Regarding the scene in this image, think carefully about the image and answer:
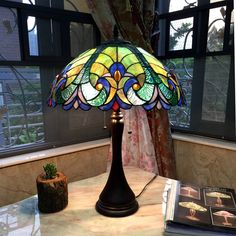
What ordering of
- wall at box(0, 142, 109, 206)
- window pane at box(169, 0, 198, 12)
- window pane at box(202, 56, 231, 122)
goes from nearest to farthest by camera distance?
wall at box(0, 142, 109, 206), window pane at box(202, 56, 231, 122), window pane at box(169, 0, 198, 12)

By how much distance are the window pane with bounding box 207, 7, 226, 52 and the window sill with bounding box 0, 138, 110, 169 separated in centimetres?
91

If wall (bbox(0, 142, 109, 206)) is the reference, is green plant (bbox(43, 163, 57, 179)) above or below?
above

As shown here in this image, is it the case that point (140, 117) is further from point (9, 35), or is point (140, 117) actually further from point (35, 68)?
point (9, 35)

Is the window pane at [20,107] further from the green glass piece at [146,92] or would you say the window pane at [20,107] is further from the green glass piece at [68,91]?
the green glass piece at [146,92]

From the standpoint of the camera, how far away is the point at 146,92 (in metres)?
0.58

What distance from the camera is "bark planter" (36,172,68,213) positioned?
74 cm

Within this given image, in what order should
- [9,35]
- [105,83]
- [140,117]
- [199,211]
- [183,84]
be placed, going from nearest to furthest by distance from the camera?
[105,83], [199,211], [9,35], [140,117], [183,84]

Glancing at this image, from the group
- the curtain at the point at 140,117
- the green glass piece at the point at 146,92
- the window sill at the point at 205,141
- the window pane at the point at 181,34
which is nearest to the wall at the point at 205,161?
the window sill at the point at 205,141

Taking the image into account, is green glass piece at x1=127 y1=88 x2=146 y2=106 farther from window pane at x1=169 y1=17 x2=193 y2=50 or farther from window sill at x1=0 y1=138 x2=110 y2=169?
window pane at x1=169 y1=17 x2=193 y2=50

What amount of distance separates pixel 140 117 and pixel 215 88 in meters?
0.53

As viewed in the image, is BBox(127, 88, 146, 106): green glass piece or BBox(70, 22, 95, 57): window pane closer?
BBox(127, 88, 146, 106): green glass piece

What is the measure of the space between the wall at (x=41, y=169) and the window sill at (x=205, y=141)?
19.8 inches

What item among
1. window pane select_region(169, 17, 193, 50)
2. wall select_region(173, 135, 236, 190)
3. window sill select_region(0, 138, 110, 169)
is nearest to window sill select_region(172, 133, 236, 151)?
wall select_region(173, 135, 236, 190)

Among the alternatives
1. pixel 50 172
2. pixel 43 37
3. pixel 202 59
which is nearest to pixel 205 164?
pixel 202 59
